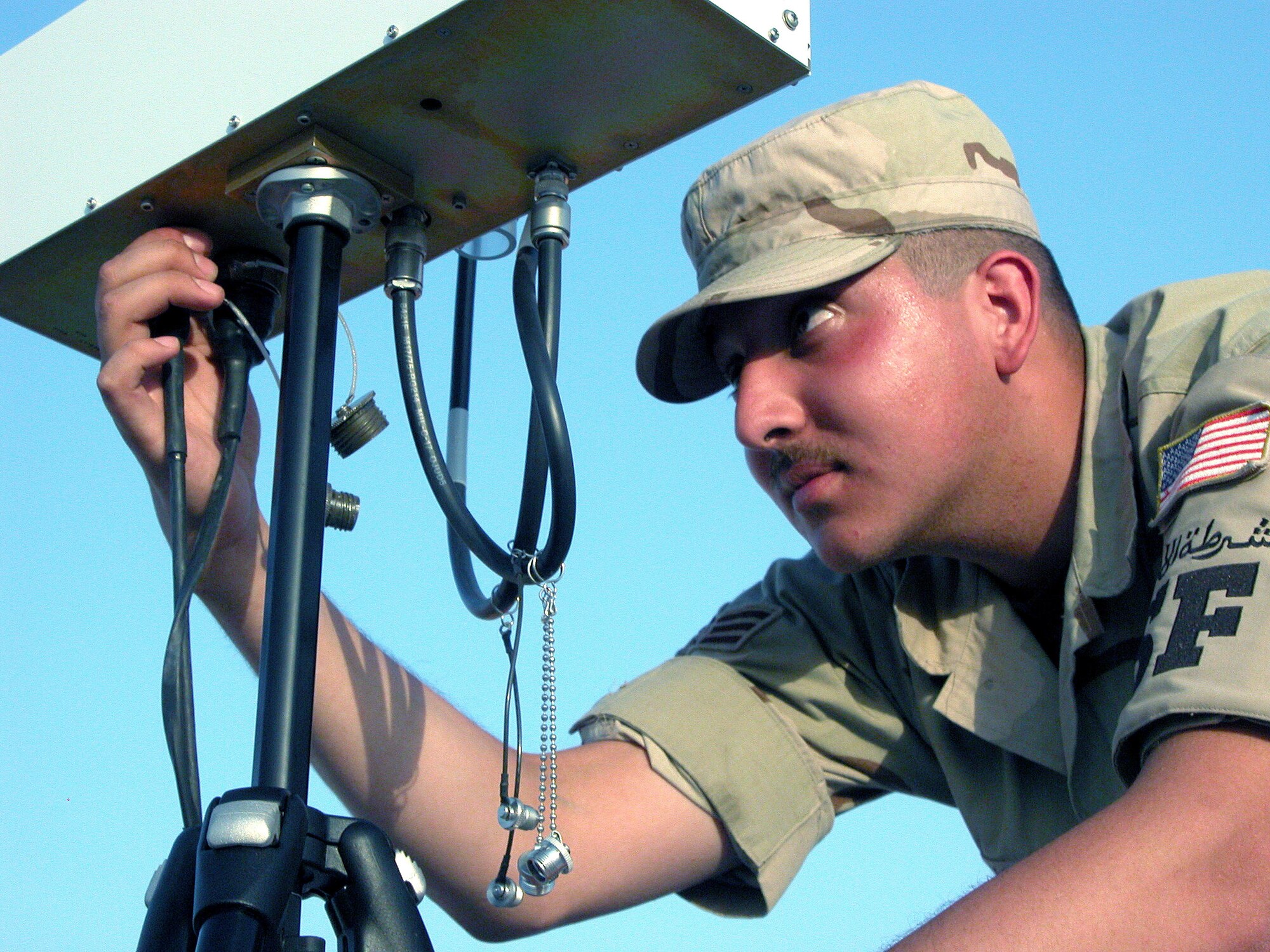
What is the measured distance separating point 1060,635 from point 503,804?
1.05m

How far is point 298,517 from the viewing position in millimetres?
1062

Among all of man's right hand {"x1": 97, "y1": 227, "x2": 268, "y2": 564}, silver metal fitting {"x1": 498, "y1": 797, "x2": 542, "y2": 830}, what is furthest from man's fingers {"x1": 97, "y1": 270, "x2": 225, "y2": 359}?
silver metal fitting {"x1": 498, "y1": 797, "x2": 542, "y2": 830}

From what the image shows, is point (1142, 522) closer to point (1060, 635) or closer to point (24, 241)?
point (1060, 635)

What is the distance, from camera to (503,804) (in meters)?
1.23

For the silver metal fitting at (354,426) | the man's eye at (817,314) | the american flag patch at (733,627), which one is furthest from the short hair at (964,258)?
the silver metal fitting at (354,426)

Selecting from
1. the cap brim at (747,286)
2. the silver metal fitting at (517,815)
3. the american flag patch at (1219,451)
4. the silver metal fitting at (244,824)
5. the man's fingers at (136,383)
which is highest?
the cap brim at (747,286)

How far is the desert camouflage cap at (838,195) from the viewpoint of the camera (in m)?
1.84

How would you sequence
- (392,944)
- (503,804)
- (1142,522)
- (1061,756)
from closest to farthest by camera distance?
(392,944)
(503,804)
(1142,522)
(1061,756)

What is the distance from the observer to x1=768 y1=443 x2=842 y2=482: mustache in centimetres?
182

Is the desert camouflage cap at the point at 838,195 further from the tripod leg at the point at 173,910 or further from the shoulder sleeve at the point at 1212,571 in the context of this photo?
the tripod leg at the point at 173,910

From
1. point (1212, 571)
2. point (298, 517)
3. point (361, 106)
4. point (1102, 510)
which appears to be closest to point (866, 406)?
point (1102, 510)

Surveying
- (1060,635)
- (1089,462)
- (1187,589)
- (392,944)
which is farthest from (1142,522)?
(392,944)

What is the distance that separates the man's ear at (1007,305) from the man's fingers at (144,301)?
1033 mm

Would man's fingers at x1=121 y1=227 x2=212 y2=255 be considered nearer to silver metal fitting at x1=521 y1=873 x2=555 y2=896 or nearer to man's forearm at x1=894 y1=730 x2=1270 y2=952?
silver metal fitting at x1=521 y1=873 x2=555 y2=896
